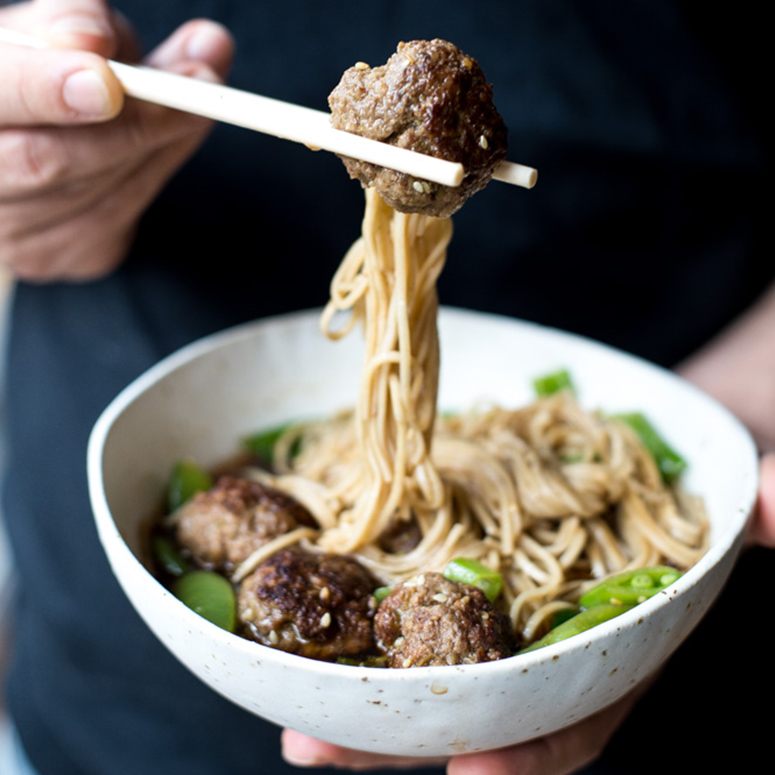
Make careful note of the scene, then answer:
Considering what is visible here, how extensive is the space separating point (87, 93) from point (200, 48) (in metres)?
0.59

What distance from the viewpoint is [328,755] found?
5.98ft

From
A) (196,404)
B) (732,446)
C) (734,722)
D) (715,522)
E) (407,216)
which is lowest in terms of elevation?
(734,722)

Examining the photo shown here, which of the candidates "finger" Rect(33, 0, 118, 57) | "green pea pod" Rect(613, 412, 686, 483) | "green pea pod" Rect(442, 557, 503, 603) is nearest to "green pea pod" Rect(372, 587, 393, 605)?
"green pea pod" Rect(442, 557, 503, 603)

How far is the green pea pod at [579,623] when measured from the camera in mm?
1723

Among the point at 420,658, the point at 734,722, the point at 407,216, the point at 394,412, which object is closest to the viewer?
the point at 420,658

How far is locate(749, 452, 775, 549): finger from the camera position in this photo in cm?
193

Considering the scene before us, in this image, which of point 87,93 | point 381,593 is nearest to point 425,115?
point 87,93

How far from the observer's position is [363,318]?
211 cm

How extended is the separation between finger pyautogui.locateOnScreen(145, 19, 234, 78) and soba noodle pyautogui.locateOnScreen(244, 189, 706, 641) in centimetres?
72

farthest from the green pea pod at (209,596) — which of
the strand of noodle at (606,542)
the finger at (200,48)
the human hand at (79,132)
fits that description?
the finger at (200,48)

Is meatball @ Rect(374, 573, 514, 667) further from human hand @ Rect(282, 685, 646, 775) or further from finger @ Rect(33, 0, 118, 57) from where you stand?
finger @ Rect(33, 0, 118, 57)

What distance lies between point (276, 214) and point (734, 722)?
2.38 m

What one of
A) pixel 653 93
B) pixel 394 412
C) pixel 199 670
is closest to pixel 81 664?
pixel 199 670

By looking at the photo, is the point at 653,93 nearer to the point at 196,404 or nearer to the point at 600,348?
the point at 600,348
